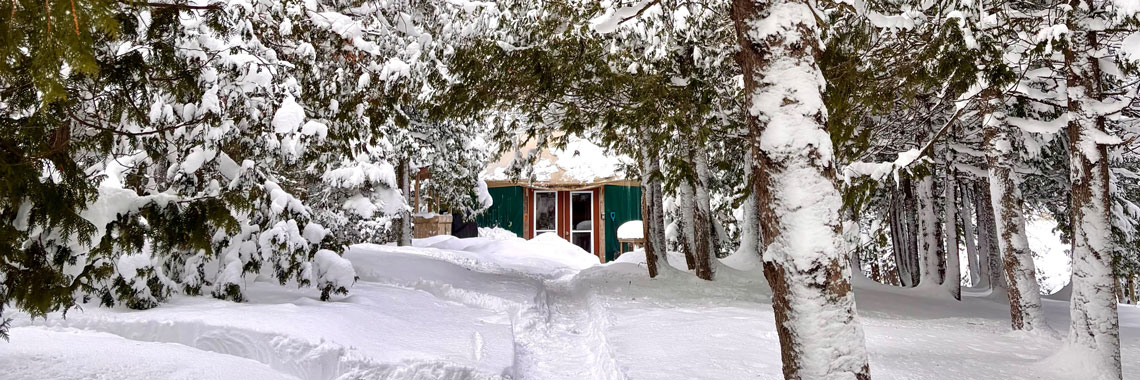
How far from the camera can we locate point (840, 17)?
660cm

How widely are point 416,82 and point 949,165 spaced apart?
8017mm

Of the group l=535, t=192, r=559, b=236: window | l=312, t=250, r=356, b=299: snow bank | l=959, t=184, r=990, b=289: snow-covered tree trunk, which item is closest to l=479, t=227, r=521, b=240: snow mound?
l=535, t=192, r=559, b=236: window

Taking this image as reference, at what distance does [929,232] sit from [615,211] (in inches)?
549

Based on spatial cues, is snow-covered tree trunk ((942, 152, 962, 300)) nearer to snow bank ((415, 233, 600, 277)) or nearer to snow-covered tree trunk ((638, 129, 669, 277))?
snow-covered tree trunk ((638, 129, 669, 277))

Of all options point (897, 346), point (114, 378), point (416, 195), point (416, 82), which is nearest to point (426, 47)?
point (416, 82)

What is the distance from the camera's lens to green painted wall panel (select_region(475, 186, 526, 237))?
82.2 feet

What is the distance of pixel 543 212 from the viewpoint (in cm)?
2511

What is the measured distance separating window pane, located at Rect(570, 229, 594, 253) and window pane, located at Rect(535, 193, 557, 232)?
36.4 inches

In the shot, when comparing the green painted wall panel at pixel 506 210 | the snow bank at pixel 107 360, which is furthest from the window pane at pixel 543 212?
the snow bank at pixel 107 360

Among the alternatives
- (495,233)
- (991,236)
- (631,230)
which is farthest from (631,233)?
(991,236)

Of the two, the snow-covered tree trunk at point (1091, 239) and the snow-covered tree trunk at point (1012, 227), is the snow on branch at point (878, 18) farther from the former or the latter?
the snow-covered tree trunk at point (1012, 227)

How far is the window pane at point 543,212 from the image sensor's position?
25062 millimetres

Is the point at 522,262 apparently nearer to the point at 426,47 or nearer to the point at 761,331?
the point at 426,47

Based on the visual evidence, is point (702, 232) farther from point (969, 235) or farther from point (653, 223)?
point (969, 235)
